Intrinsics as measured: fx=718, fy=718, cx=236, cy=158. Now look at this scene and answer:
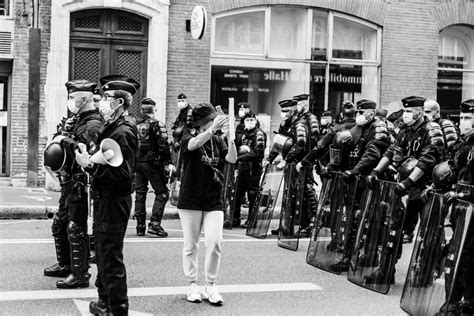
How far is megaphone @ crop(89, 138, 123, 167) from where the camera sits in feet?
19.4

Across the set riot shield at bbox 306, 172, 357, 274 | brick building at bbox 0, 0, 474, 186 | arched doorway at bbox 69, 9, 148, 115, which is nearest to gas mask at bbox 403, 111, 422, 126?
riot shield at bbox 306, 172, 357, 274

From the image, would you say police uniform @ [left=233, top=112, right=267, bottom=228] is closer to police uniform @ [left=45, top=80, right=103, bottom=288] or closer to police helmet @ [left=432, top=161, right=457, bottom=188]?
police uniform @ [left=45, top=80, right=103, bottom=288]

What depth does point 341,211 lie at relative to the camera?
349 inches

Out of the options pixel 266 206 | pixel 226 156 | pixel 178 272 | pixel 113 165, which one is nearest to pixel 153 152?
pixel 266 206

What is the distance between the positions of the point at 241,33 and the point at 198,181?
10.1 meters

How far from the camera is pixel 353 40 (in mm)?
17406

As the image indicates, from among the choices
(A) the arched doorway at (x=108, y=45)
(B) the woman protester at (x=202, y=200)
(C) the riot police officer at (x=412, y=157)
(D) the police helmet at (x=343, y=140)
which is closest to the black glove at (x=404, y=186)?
(C) the riot police officer at (x=412, y=157)

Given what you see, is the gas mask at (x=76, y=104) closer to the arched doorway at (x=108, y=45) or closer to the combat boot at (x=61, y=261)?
the combat boot at (x=61, y=261)

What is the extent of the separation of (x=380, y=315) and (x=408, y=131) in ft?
7.88

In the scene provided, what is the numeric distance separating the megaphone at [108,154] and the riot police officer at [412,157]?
3.15 meters

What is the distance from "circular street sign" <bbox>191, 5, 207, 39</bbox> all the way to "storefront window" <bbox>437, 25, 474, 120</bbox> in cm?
650

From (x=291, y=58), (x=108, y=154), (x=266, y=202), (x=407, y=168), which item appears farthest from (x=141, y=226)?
(x=291, y=58)

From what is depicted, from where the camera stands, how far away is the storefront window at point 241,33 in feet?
53.8

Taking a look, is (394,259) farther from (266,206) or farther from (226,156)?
(266,206)
